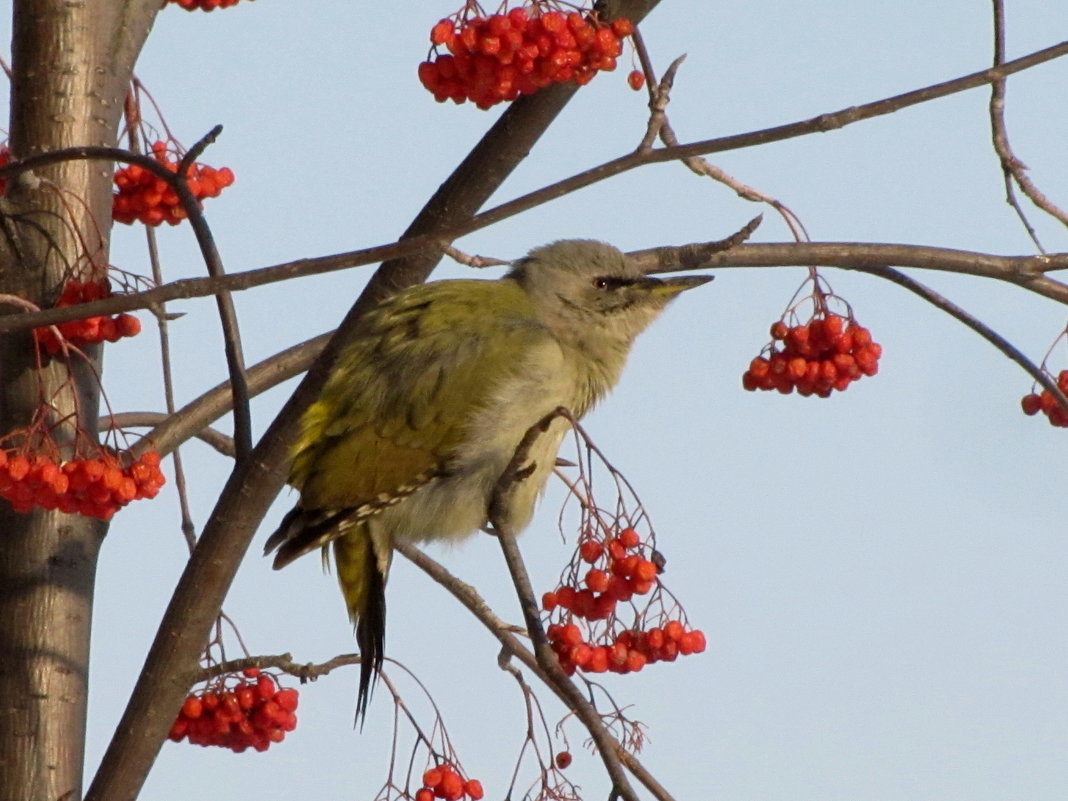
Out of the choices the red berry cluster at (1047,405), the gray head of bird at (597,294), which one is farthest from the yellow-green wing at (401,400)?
the red berry cluster at (1047,405)

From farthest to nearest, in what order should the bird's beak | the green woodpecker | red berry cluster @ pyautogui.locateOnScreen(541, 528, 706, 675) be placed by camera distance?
the bird's beak → the green woodpecker → red berry cluster @ pyautogui.locateOnScreen(541, 528, 706, 675)

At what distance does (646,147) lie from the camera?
2.43m

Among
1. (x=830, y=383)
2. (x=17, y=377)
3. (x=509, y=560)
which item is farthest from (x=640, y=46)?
(x=17, y=377)

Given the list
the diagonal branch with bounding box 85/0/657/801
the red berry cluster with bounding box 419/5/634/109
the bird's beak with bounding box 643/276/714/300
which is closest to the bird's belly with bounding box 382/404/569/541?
the bird's beak with bounding box 643/276/714/300

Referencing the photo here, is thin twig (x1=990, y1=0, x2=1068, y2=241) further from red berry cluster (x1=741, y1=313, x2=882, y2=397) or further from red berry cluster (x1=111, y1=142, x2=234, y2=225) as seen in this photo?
red berry cluster (x1=111, y1=142, x2=234, y2=225)

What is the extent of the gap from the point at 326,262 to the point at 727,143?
60cm

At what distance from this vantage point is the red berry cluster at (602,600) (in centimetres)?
300

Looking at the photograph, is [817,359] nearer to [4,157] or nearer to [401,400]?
[401,400]

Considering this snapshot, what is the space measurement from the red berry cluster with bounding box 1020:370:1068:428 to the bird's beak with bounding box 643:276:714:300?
3.20ft

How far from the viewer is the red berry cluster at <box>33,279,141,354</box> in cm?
334

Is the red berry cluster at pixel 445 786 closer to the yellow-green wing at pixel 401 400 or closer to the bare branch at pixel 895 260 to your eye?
the yellow-green wing at pixel 401 400

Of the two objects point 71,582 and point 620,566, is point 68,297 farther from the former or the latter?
point 620,566

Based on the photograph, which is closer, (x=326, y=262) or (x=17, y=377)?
(x=326, y=262)

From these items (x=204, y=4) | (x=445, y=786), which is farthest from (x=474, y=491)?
(x=204, y=4)
